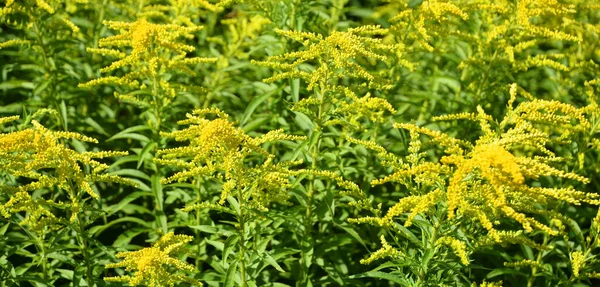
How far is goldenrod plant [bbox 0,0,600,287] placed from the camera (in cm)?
367

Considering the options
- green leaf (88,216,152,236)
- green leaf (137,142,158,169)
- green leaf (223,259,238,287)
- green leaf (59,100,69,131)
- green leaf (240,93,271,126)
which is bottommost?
green leaf (88,216,152,236)

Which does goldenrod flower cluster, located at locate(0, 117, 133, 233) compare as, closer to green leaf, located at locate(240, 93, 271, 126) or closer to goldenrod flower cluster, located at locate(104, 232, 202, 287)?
goldenrod flower cluster, located at locate(104, 232, 202, 287)

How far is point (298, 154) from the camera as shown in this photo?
4.46 metres

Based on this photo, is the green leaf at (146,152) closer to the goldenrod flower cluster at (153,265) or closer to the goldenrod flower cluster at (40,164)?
the goldenrod flower cluster at (40,164)

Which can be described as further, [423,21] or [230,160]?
[423,21]

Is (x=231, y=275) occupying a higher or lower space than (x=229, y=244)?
lower

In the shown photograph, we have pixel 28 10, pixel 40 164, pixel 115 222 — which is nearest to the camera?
pixel 40 164

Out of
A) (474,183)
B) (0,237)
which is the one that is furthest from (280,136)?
(0,237)

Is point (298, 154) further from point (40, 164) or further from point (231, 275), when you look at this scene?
point (40, 164)

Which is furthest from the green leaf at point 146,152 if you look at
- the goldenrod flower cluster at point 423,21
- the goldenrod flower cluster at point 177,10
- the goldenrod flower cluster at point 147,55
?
the goldenrod flower cluster at point 423,21

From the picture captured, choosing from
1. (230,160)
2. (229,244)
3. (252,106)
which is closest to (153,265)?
(229,244)

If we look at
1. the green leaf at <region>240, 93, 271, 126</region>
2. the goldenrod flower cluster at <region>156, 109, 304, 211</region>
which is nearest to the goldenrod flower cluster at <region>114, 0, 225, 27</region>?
the green leaf at <region>240, 93, 271, 126</region>

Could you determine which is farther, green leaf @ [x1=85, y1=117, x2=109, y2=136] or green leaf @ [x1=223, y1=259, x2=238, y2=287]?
green leaf @ [x1=85, y1=117, x2=109, y2=136]

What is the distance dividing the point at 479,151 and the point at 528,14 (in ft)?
6.49
